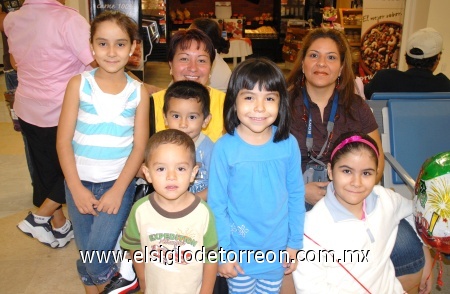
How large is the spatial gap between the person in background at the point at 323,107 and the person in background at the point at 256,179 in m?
0.42

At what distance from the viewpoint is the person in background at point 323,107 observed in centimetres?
207

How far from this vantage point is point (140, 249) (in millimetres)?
1603

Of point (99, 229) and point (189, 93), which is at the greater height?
point (189, 93)

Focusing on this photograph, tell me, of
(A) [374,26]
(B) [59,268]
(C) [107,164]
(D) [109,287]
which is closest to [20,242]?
(B) [59,268]

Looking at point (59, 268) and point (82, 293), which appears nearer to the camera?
point (82, 293)

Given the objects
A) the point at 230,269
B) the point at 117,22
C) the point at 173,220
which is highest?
the point at 117,22

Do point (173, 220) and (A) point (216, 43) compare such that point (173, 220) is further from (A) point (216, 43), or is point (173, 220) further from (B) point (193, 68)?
(A) point (216, 43)

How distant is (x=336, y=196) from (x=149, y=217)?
771 mm

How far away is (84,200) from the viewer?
1716 millimetres

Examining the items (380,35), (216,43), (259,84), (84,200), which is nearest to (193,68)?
(259,84)

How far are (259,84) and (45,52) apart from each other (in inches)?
53.6

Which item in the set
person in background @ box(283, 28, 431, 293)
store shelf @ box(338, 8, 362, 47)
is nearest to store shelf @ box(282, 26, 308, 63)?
store shelf @ box(338, 8, 362, 47)

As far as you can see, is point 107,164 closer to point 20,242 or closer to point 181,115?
point 181,115

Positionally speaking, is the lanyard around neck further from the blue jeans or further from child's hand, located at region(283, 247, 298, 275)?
the blue jeans
